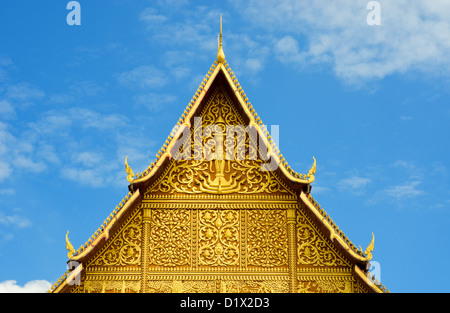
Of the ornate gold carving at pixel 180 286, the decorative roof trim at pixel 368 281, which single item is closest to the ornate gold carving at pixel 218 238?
the ornate gold carving at pixel 180 286

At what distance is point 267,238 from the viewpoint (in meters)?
16.9

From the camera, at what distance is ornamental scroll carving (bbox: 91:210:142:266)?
1664 centimetres

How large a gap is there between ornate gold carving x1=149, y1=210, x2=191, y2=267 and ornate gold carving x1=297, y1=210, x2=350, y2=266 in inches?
94.8

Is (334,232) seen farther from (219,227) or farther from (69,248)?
(69,248)

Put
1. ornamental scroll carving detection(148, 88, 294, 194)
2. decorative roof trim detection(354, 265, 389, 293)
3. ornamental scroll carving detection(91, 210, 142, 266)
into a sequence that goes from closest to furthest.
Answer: decorative roof trim detection(354, 265, 389, 293)
ornamental scroll carving detection(91, 210, 142, 266)
ornamental scroll carving detection(148, 88, 294, 194)

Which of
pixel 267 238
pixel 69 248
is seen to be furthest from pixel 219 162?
pixel 69 248

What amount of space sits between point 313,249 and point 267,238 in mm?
1014

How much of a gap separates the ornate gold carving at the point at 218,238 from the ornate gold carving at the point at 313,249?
1368mm

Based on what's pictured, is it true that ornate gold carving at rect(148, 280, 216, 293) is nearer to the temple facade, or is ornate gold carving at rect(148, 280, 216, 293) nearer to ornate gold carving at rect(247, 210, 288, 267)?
the temple facade

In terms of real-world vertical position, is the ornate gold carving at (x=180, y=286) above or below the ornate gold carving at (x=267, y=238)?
below

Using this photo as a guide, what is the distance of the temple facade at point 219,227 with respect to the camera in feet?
54.1

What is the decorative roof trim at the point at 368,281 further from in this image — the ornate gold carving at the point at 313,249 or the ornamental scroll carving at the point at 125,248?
the ornamental scroll carving at the point at 125,248

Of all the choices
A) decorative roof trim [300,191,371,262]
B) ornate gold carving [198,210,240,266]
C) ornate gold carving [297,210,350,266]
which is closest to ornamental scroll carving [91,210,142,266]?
ornate gold carving [198,210,240,266]
